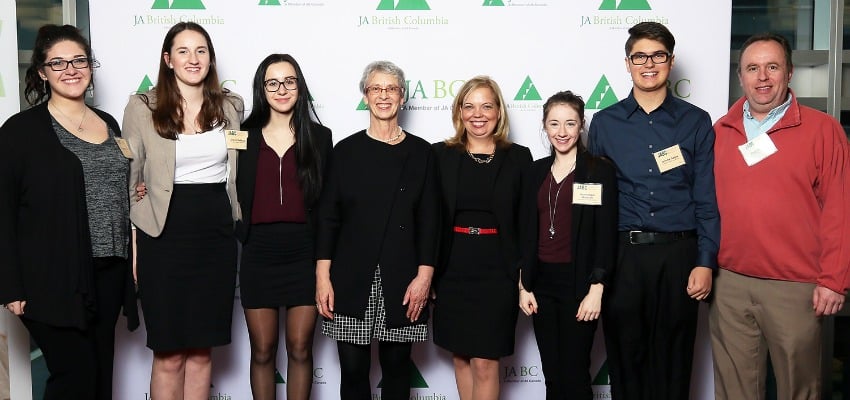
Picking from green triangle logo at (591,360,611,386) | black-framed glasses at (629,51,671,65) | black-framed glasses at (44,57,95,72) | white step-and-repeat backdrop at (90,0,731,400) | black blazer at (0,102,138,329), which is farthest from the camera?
green triangle logo at (591,360,611,386)

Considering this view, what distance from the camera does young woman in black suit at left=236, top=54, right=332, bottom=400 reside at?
2582mm

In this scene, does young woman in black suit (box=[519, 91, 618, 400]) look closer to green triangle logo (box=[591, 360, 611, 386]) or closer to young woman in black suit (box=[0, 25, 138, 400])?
green triangle logo (box=[591, 360, 611, 386])

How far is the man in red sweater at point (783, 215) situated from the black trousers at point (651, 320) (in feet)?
0.67

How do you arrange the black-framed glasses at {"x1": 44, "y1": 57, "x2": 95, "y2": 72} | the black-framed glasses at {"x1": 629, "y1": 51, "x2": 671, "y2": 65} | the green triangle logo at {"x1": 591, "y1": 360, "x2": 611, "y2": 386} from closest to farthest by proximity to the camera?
the black-framed glasses at {"x1": 44, "y1": 57, "x2": 95, "y2": 72} → the black-framed glasses at {"x1": 629, "y1": 51, "x2": 671, "y2": 65} → the green triangle logo at {"x1": 591, "y1": 360, "x2": 611, "y2": 386}

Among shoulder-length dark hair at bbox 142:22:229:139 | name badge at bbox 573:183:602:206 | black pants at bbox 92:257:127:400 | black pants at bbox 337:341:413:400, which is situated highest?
shoulder-length dark hair at bbox 142:22:229:139

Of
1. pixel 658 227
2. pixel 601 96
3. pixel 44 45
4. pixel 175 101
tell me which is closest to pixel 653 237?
pixel 658 227

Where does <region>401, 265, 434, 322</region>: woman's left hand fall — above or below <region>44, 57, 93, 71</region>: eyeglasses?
below

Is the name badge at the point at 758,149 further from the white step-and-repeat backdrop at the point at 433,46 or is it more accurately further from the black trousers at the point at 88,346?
the black trousers at the point at 88,346

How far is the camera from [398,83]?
2.56 metres

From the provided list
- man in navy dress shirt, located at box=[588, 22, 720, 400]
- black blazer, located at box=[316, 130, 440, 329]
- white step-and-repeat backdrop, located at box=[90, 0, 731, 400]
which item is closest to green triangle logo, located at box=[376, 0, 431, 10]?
white step-and-repeat backdrop, located at box=[90, 0, 731, 400]

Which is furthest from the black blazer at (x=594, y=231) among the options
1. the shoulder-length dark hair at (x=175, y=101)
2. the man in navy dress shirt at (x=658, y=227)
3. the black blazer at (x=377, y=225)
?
the shoulder-length dark hair at (x=175, y=101)

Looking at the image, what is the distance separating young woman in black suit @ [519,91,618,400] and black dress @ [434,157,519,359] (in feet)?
0.32

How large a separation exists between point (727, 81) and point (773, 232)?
1071 millimetres

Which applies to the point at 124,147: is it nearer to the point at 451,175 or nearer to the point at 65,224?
the point at 65,224
